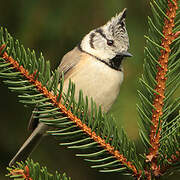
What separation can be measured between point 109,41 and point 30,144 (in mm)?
1260

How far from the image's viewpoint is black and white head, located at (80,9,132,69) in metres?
3.11

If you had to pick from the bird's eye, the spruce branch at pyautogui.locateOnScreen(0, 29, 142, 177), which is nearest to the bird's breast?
the bird's eye

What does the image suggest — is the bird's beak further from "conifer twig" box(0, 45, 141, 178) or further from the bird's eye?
"conifer twig" box(0, 45, 141, 178)

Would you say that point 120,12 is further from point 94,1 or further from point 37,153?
point 37,153

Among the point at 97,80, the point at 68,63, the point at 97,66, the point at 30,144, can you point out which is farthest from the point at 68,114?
the point at 30,144

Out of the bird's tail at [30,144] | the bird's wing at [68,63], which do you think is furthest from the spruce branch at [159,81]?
the bird's tail at [30,144]

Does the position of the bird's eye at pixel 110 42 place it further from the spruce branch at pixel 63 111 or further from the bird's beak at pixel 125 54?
the spruce branch at pixel 63 111

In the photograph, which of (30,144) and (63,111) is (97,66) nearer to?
(30,144)

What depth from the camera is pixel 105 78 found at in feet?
9.68

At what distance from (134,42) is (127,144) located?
176 centimetres

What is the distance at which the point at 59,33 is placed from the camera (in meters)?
3.12

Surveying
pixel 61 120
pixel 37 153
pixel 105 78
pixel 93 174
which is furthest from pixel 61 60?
pixel 61 120

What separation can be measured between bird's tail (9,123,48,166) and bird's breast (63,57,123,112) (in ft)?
2.12

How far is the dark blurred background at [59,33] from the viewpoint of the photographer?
3.06 m
